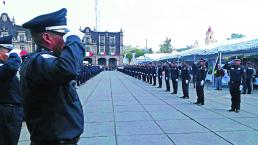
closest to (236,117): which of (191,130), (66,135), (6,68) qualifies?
(191,130)

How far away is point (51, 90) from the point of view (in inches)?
96.3

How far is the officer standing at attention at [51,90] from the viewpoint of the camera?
7.79 ft

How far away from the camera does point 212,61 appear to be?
2623 centimetres

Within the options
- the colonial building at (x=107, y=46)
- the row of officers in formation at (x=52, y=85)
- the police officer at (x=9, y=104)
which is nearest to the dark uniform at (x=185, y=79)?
the police officer at (x=9, y=104)

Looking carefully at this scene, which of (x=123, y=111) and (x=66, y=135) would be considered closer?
(x=66, y=135)

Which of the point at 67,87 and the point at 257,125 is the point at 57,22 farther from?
the point at 257,125

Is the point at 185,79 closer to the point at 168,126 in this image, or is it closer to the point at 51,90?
the point at 168,126

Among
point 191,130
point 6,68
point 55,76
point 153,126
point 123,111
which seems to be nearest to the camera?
point 55,76

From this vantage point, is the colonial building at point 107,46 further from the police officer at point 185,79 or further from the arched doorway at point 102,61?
the police officer at point 185,79

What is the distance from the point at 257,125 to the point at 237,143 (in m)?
2.19

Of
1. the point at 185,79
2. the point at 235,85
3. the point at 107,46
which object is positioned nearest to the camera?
the point at 235,85

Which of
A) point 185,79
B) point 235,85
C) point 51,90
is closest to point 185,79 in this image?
point 185,79

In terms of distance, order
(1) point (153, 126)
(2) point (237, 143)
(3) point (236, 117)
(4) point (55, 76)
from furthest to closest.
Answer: (3) point (236, 117), (1) point (153, 126), (2) point (237, 143), (4) point (55, 76)

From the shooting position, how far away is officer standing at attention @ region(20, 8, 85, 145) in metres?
2.38
